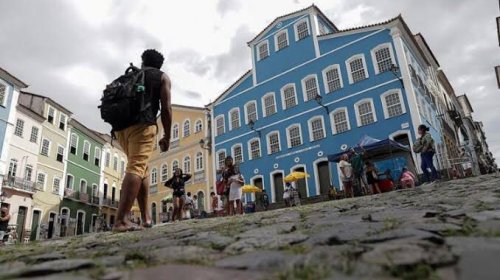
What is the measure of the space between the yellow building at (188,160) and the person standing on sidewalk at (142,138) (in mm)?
27201

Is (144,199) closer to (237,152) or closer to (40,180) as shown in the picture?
(237,152)

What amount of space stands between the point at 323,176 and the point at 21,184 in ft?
71.9

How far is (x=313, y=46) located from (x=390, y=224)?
26.7m

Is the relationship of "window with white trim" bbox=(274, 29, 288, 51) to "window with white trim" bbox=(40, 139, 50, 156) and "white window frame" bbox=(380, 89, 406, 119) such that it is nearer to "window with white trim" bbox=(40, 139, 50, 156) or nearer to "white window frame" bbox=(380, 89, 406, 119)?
"white window frame" bbox=(380, 89, 406, 119)

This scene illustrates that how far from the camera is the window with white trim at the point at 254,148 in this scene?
29.8 meters

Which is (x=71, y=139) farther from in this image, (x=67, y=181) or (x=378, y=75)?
(x=378, y=75)

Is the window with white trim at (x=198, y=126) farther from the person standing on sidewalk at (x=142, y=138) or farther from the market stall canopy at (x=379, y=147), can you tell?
the person standing on sidewalk at (x=142, y=138)

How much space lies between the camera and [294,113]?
92.4 feet

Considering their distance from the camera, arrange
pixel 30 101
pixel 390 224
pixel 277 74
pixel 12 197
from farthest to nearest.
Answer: pixel 30 101 → pixel 277 74 → pixel 12 197 → pixel 390 224

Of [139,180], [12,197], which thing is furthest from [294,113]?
[139,180]

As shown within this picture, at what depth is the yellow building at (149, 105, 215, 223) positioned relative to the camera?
3309 centimetres

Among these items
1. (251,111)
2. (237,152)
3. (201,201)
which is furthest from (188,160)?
(251,111)

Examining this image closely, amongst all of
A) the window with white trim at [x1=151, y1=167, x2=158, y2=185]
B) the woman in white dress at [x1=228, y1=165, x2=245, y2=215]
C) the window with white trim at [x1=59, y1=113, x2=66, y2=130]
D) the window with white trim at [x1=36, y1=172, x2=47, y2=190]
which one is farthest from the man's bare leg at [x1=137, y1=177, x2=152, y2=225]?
the window with white trim at [x1=59, y1=113, x2=66, y2=130]

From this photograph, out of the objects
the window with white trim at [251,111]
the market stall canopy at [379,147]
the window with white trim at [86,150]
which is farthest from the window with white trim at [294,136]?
the window with white trim at [86,150]
